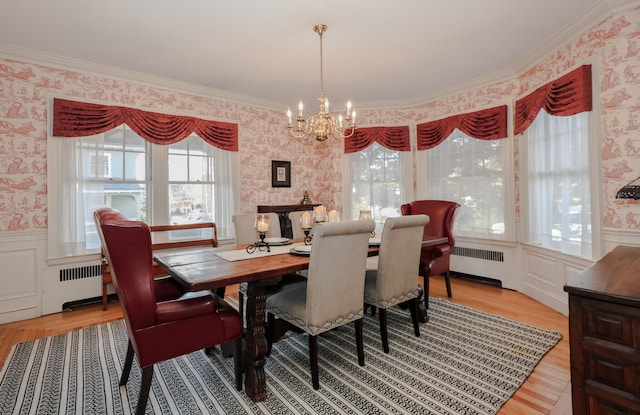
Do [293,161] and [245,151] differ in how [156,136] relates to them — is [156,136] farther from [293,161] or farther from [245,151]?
[293,161]

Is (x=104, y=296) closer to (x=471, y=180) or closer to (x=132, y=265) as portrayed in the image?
(x=132, y=265)

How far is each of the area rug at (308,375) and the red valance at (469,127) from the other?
233 centimetres

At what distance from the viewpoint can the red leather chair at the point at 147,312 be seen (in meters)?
1.46

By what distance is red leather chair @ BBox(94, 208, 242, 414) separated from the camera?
1464mm

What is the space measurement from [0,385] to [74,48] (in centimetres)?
285

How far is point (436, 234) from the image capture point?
3.85 metres

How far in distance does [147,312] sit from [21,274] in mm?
2599

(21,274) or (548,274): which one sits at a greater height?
(21,274)

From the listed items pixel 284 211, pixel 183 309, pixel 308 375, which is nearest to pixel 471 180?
pixel 284 211

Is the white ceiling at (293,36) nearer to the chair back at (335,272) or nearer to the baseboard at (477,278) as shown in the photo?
the chair back at (335,272)

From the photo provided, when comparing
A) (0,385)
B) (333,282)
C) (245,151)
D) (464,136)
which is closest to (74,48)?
(245,151)

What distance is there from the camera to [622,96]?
245 cm

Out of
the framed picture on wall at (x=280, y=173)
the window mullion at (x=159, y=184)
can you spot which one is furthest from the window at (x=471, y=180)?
the window mullion at (x=159, y=184)

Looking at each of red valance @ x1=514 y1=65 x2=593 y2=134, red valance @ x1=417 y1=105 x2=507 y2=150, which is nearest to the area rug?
red valance @ x1=514 y1=65 x2=593 y2=134
